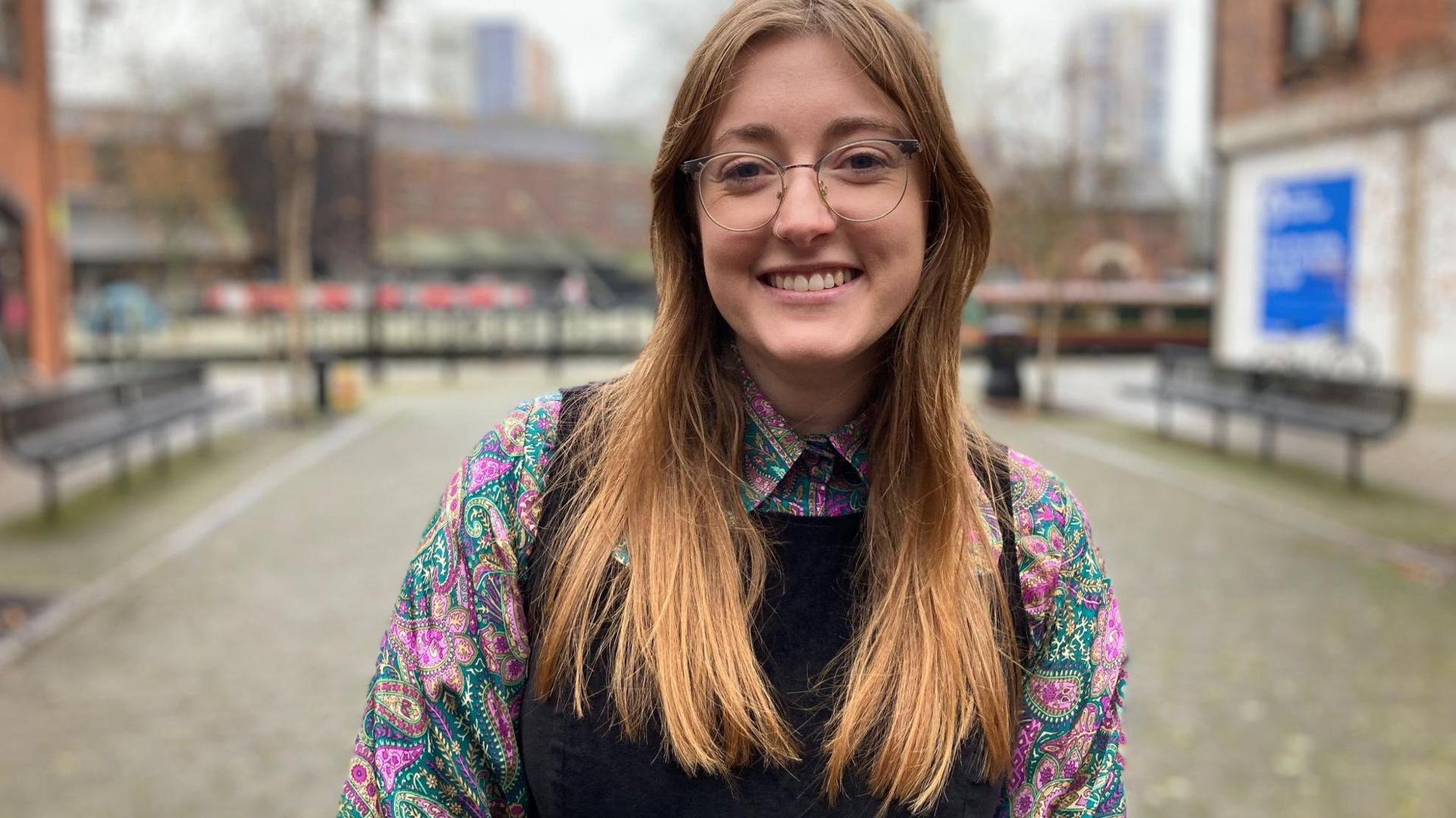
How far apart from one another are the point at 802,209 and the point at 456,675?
62 cm

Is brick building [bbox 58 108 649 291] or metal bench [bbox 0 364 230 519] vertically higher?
brick building [bbox 58 108 649 291]

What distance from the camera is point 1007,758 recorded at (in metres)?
1.49

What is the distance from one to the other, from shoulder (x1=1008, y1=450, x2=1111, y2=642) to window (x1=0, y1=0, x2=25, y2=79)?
20.2 meters

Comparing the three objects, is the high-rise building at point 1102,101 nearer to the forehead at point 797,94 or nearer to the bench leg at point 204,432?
the bench leg at point 204,432

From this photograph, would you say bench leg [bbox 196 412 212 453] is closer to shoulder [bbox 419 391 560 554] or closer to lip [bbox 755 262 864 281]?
shoulder [bbox 419 391 560 554]

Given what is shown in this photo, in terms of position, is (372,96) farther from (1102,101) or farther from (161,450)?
(1102,101)

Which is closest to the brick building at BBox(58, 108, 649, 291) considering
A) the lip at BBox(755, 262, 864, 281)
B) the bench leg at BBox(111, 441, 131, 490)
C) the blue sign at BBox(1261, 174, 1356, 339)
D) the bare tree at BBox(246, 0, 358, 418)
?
the bare tree at BBox(246, 0, 358, 418)

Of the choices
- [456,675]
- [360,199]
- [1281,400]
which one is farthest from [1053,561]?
[360,199]

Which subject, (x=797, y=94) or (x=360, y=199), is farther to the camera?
(x=360, y=199)

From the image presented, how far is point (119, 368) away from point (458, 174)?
38.5 meters

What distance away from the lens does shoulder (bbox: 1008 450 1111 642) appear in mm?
1519

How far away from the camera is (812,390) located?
5.06 feet

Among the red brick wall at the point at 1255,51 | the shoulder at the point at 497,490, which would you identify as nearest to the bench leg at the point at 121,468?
the shoulder at the point at 497,490

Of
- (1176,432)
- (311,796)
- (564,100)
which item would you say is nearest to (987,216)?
(311,796)
